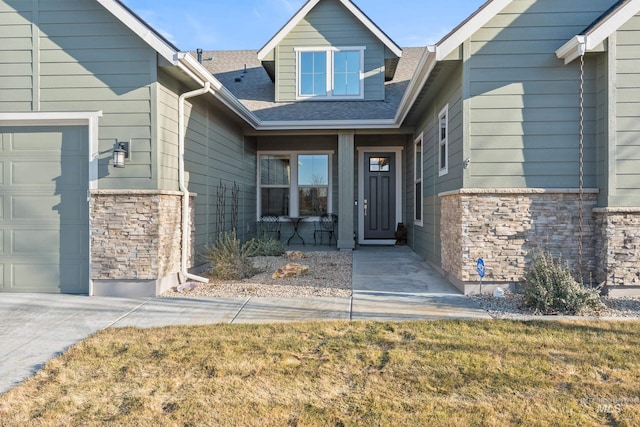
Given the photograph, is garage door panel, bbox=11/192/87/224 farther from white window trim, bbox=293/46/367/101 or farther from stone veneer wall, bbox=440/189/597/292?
white window trim, bbox=293/46/367/101

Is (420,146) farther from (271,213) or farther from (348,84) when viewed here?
(271,213)

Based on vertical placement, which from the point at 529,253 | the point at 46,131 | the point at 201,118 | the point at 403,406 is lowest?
the point at 403,406

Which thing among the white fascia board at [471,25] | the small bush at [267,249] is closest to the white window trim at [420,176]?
the small bush at [267,249]

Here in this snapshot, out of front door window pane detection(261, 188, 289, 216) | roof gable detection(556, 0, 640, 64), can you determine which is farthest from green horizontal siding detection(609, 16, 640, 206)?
front door window pane detection(261, 188, 289, 216)

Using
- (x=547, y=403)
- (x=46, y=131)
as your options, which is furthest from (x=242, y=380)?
(x=46, y=131)

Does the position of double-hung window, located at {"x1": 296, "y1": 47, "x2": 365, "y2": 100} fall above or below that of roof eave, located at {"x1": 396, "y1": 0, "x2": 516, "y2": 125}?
above

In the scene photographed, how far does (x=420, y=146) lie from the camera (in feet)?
29.7

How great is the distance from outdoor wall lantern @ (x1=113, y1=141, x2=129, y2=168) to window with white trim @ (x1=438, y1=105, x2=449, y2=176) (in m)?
4.41

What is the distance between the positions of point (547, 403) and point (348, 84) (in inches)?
357

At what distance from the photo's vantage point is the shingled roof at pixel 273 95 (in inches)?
373

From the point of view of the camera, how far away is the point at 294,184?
1061 centimetres

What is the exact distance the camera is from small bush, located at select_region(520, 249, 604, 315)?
445 centimetres

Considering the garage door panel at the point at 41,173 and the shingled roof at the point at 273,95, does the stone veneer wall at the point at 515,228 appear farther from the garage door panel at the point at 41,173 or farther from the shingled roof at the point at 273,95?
the garage door panel at the point at 41,173

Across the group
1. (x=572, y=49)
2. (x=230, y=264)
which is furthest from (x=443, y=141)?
(x=230, y=264)
